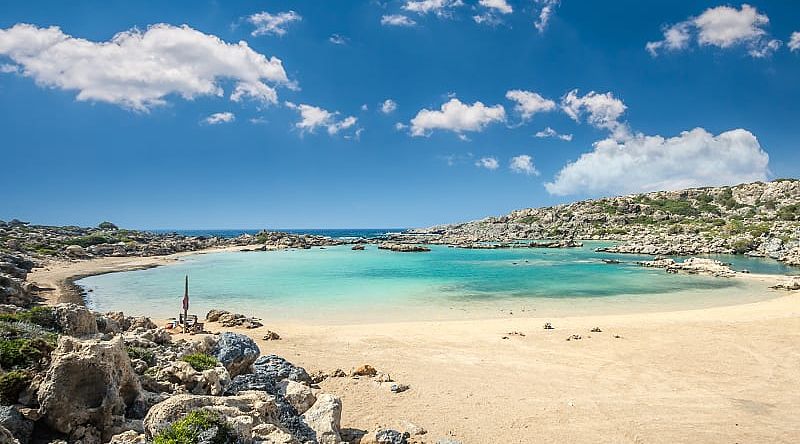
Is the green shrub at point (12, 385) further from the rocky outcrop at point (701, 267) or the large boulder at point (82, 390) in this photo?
the rocky outcrop at point (701, 267)

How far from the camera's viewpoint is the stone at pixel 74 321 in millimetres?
10785

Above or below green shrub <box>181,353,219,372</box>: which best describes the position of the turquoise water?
below

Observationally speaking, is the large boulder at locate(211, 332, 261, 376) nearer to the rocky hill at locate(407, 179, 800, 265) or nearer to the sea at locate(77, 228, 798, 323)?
the sea at locate(77, 228, 798, 323)

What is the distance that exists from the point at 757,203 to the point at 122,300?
147 meters

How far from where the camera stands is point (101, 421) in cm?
612

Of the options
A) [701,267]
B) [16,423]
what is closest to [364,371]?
[16,423]

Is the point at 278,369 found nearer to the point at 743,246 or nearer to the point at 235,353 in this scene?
the point at 235,353

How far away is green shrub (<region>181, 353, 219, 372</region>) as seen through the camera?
945 cm

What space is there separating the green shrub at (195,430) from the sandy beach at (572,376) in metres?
4.47

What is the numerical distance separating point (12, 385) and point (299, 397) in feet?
15.0

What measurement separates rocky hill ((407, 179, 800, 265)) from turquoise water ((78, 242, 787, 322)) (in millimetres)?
18833

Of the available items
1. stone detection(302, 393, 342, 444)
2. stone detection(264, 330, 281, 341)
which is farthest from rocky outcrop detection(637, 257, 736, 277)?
stone detection(302, 393, 342, 444)

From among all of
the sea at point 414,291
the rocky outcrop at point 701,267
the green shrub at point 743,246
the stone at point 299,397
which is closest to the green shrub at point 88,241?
the sea at point 414,291

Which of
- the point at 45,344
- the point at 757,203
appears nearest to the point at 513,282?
the point at 45,344
